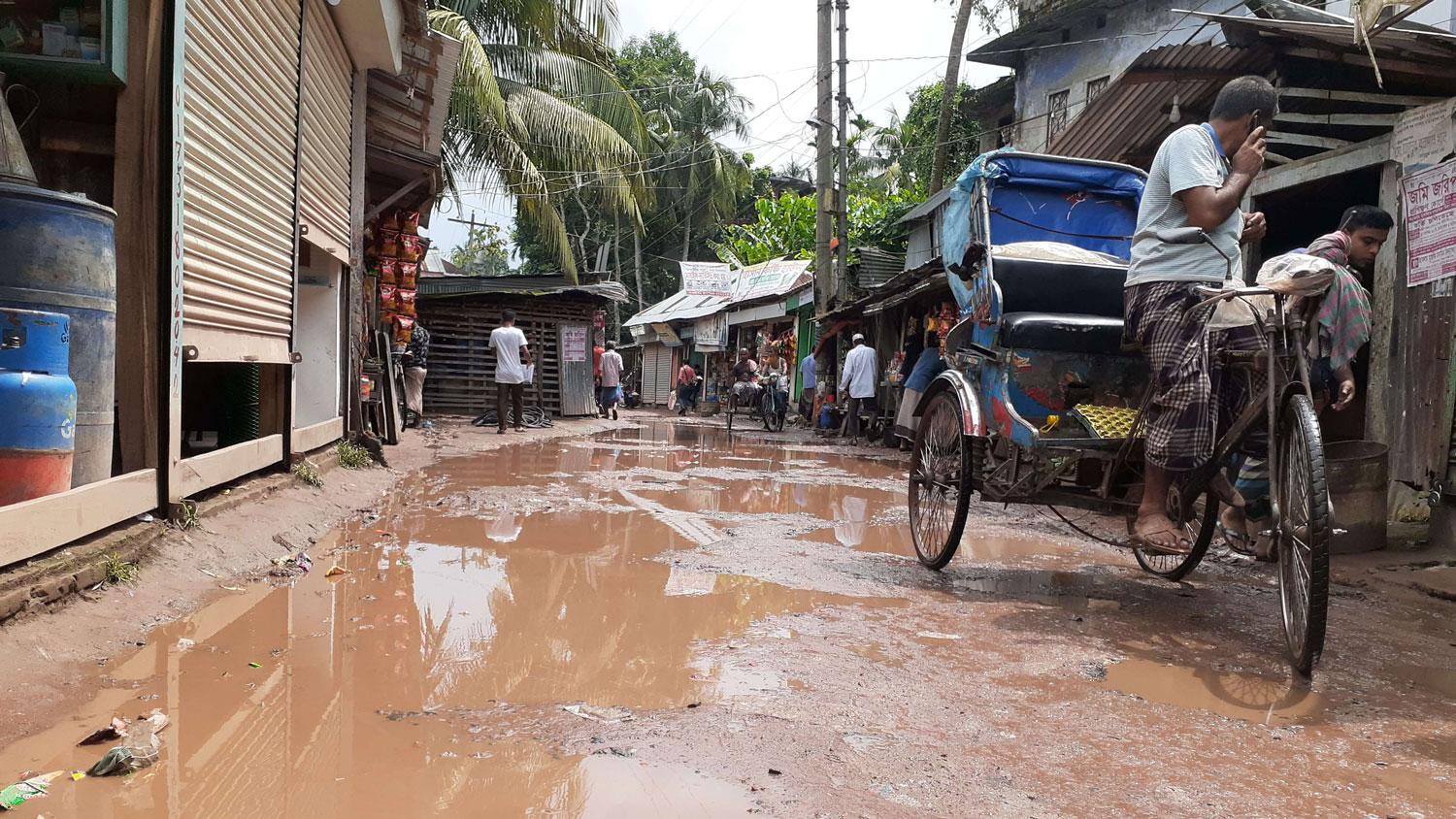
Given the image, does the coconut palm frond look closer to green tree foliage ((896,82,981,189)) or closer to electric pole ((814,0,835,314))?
electric pole ((814,0,835,314))

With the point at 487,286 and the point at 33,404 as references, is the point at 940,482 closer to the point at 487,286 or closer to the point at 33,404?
the point at 33,404

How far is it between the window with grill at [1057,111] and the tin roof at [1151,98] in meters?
8.48

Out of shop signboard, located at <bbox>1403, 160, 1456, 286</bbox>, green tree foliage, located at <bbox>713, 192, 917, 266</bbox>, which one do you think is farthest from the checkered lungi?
green tree foliage, located at <bbox>713, 192, 917, 266</bbox>

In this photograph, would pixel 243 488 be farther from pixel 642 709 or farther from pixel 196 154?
pixel 642 709

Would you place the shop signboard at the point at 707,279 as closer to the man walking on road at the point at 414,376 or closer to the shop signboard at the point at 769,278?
the shop signboard at the point at 769,278

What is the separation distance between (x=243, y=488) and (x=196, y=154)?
6.03ft

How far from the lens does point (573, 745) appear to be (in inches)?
97.7

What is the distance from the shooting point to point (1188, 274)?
379cm

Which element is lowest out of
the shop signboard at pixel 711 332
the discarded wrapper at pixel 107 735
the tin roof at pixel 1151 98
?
the discarded wrapper at pixel 107 735

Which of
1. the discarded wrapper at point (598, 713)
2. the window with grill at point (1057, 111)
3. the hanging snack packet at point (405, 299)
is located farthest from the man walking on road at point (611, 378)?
the discarded wrapper at point (598, 713)

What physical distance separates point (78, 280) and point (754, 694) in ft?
9.39

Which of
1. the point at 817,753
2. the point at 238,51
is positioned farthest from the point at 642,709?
the point at 238,51

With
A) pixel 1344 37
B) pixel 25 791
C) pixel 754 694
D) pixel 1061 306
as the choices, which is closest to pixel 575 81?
pixel 1344 37

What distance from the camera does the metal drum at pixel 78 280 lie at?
11.0ft
